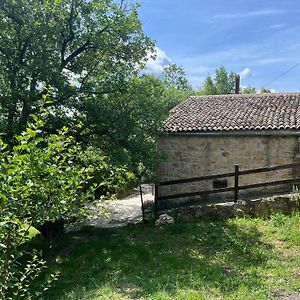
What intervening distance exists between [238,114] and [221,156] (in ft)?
7.35

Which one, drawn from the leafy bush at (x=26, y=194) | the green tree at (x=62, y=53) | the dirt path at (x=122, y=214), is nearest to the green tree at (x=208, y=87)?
the dirt path at (x=122, y=214)

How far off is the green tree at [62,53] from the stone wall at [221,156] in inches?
153

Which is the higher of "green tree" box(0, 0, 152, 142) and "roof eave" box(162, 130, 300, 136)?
"green tree" box(0, 0, 152, 142)

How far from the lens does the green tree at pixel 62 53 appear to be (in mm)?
9898

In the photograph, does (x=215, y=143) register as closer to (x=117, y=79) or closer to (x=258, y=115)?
(x=258, y=115)

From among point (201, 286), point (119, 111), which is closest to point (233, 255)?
point (201, 286)

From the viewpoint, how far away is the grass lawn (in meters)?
6.64

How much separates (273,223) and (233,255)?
7.38 feet

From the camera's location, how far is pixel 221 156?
14.3m

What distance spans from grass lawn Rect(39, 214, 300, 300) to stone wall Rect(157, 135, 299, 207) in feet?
11.7

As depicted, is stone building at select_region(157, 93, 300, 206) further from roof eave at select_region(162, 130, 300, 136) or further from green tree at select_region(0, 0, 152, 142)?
green tree at select_region(0, 0, 152, 142)

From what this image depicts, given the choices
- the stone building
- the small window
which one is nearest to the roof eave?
the stone building

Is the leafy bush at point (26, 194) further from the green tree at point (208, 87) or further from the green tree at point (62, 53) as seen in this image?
the green tree at point (208, 87)

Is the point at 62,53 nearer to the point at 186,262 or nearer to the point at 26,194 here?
the point at 186,262
